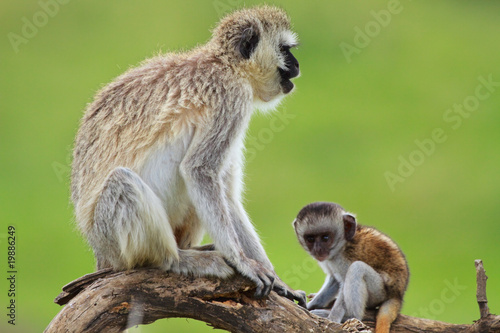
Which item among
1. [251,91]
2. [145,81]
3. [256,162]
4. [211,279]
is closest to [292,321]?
[211,279]

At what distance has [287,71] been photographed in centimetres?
486

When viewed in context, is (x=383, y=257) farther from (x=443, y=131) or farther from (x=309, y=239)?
(x=443, y=131)

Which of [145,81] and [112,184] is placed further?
[145,81]

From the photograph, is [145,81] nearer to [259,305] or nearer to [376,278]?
[259,305]

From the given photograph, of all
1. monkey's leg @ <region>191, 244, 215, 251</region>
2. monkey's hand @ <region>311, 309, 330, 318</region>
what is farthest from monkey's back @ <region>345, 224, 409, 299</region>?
monkey's leg @ <region>191, 244, 215, 251</region>

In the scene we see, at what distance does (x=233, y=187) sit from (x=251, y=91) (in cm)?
73

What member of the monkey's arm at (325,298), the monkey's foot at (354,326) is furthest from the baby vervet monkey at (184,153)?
the monkey's foot at (354,326)

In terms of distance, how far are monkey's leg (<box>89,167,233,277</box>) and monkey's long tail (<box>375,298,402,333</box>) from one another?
1.05 metres

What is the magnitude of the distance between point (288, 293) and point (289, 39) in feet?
6.04

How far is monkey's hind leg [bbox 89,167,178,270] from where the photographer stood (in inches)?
160

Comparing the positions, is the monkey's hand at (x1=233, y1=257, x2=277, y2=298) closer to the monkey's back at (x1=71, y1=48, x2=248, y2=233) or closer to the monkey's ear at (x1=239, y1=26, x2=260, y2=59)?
the monkey's back at (x1=71, y1=48, x2=248, y2=233)

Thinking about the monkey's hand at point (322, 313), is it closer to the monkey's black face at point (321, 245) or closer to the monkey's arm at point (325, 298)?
the monkey's arm at point (325, 298)

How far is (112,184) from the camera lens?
411cm

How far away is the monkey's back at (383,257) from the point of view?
4465mm
